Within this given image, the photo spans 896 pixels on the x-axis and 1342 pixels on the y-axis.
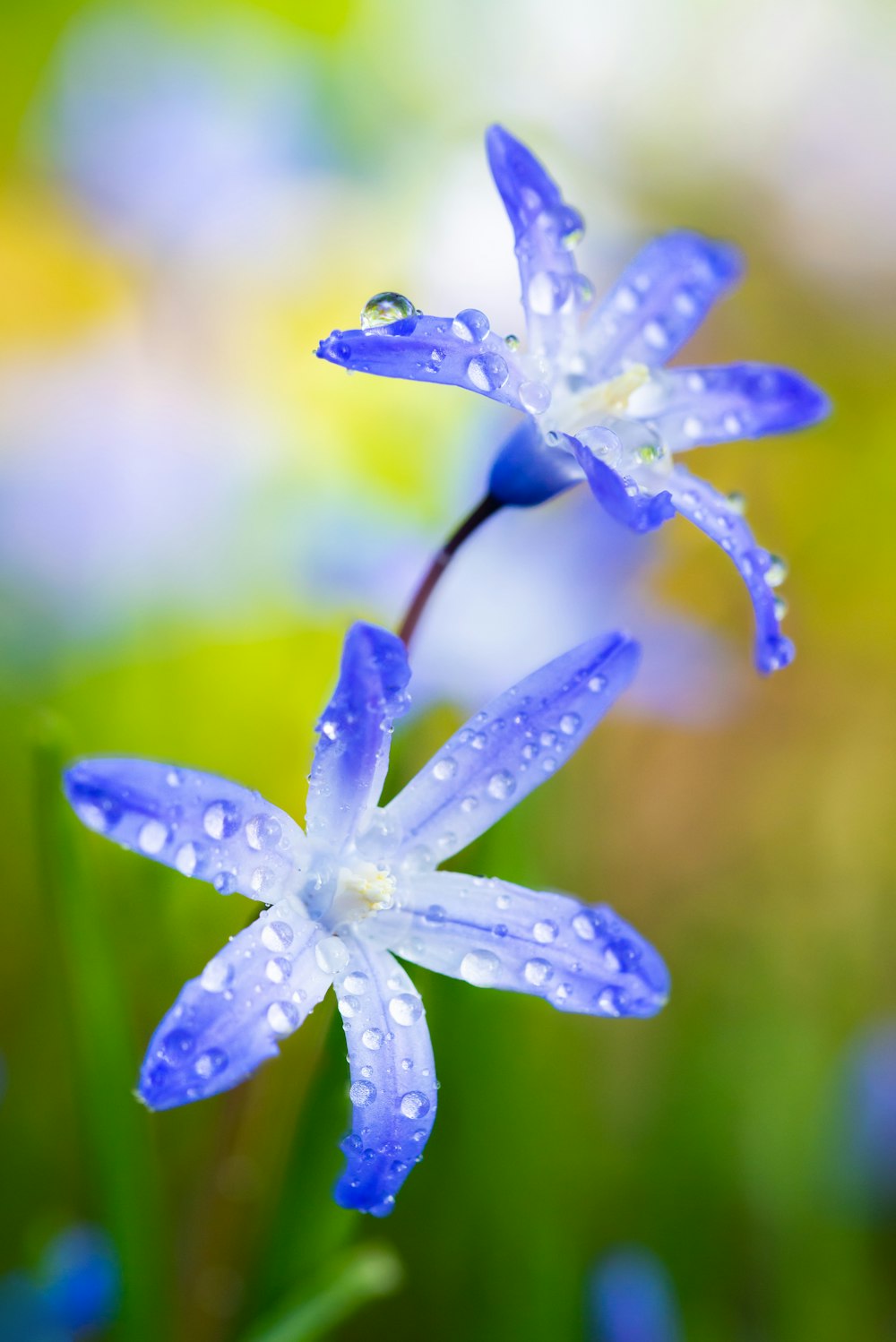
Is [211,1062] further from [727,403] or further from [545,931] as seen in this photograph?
[727,403]

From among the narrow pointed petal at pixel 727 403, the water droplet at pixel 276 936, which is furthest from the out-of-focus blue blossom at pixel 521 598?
the water droplet at pixel 276 936

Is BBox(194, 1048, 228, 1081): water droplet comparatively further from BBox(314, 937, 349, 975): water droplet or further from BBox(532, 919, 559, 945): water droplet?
BBox(532, 919, 559, 945): water droplet

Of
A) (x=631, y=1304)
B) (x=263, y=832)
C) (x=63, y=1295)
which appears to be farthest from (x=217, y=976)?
(x=631, y=1304)

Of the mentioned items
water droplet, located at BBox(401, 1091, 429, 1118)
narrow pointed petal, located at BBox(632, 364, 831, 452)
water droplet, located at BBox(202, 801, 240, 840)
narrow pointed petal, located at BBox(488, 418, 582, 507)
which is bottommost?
water droplet, located at BBox(401, 1091, 429, 1118)

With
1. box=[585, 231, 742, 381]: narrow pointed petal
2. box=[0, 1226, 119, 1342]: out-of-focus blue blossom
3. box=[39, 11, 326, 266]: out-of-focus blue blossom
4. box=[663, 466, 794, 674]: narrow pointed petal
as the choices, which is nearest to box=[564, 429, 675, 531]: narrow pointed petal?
box=[663, 466, 794, 674]: narrow pointed petal

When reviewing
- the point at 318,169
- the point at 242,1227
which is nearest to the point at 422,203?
the point at 318,169

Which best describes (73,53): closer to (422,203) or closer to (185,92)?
(185,92)

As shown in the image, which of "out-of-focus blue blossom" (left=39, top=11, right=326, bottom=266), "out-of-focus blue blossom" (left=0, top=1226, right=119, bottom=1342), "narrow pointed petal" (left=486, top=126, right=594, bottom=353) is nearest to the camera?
"narrow pointed petal" (left=486, top=126, right=594, bottom=353)
